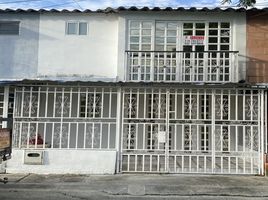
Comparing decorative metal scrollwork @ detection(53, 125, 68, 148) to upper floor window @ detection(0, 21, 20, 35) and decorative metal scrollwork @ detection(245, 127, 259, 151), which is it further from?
decorative metal scrollwork @ detection(245, 127, 259, 151)

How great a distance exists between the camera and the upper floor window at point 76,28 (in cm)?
Answer: 1518

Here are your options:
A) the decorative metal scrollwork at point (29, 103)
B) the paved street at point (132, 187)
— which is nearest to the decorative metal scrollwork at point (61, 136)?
the decorative metal scrollwork at point (29, 103)

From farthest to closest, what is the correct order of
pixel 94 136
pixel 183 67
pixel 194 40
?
pixel 194 40 < pixel 183 67 < pixel 94 136

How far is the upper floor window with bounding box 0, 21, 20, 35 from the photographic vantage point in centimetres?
1524

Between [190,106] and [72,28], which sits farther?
[72,28]

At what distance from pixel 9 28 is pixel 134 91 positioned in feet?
19.0

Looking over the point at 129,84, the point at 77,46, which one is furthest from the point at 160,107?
the point at 77,46

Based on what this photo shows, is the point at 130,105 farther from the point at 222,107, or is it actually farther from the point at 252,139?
the point at 252,139

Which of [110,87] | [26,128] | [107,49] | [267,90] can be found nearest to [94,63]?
[107,49]

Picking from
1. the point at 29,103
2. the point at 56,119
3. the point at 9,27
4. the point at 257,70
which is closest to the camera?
the point at 29,103

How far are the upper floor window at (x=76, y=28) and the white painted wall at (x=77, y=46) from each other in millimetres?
117

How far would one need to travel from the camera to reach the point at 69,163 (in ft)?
39.8

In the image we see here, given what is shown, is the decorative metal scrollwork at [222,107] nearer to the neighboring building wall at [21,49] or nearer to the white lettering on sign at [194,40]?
the white lettering on sign at [194,40]

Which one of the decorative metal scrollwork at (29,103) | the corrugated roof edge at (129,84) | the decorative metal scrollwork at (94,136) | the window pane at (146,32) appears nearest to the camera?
the corrugated roof edge at (129,84)
